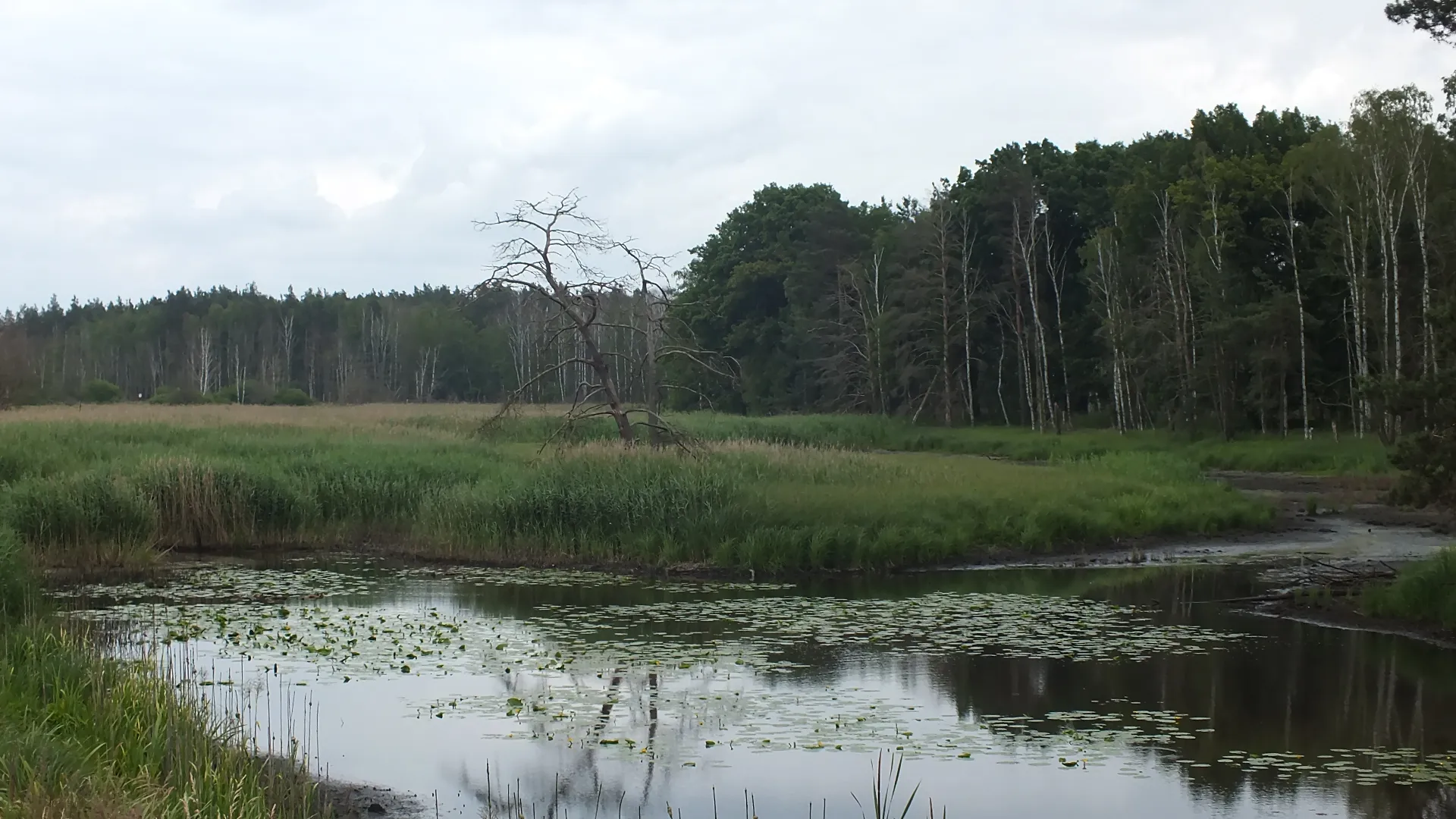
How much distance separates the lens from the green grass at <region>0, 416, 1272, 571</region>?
2062cm

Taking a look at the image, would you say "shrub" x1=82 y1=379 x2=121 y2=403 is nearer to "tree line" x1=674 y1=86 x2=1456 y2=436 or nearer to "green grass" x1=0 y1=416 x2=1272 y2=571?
"tree line" x1=674 y1=86 x2=1456 y2=436

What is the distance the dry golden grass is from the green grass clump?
20529 mm

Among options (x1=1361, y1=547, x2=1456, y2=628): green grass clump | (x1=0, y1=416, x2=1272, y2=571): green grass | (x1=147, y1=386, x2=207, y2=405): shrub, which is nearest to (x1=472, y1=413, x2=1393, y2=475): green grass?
(x1=0, y1=416, x2=1272, y2=571): green grass

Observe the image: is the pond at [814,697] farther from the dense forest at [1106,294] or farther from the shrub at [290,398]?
the shrub at [290,398]

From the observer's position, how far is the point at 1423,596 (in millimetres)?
15406

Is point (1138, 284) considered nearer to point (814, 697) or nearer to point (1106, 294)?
point (1106, 294)

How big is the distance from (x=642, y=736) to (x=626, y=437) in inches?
618

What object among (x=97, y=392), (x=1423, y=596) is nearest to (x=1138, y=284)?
(x=1423, y=596)

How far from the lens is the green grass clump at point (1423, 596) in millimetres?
15062

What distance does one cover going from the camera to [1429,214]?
35.3 meters

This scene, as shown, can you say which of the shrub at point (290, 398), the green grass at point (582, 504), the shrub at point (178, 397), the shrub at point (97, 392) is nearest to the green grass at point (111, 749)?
the green grass at point (582, 504)

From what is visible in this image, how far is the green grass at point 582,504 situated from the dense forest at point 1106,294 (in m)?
3.18

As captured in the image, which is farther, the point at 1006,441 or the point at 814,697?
the point at 1006,441

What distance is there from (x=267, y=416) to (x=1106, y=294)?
29.2 m
